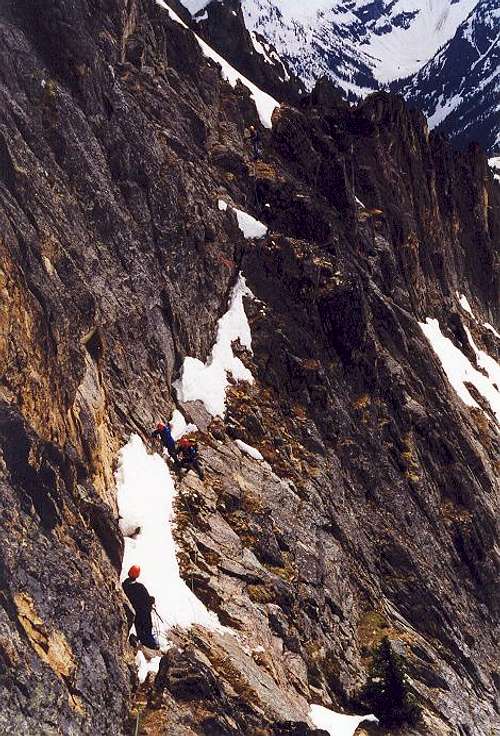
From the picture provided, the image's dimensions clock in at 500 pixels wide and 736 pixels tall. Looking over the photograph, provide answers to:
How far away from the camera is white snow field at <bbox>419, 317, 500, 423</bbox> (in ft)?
155

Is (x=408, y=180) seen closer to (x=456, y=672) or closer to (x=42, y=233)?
(x=456, y=672)

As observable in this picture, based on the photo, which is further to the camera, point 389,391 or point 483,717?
point 389,391

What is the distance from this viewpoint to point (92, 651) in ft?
44.1

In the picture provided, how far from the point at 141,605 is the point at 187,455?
7594 mm

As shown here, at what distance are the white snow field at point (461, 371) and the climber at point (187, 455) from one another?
86.7ft

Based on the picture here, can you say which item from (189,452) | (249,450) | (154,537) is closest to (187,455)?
(189,452)

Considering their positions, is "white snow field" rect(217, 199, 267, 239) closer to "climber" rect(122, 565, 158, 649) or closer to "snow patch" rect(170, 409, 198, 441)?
"snow patch" rect(170, 409, 198, 441)

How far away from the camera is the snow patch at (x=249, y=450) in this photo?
89.1 ft

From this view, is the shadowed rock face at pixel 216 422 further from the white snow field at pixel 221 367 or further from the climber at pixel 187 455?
the climber at pixel 187 455

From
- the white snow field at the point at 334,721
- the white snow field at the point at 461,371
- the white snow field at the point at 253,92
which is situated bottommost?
the white snow field at the point at 334,721

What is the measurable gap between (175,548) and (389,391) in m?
18.5

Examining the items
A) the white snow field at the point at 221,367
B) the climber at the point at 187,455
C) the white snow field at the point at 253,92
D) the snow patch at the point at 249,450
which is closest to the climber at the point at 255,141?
the white snow field at the point at 253,92

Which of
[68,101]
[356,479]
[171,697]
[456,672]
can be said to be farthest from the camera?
[356,479]

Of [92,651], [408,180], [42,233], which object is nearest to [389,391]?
[42,233]
